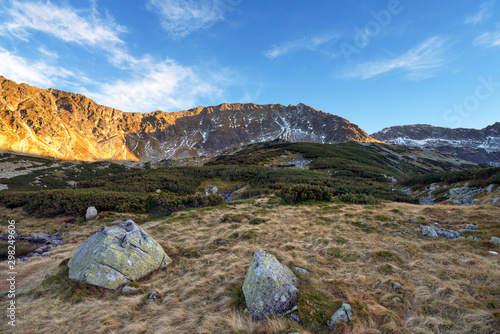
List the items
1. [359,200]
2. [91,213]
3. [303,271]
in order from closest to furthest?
1. [303,271]
2. [91,213]
3. [359,200]

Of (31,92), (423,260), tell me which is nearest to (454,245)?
(423,260)

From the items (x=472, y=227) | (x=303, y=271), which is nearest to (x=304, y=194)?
(x=472, y=227)

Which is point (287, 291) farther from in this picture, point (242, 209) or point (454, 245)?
point (242, 209)

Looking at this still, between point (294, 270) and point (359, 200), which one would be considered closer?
point (294, 270)

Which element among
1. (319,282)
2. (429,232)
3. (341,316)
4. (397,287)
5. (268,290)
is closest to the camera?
(341,316)

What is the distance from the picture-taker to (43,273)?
27.6 feet

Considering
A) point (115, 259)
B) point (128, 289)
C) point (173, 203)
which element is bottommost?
point (128, 289)

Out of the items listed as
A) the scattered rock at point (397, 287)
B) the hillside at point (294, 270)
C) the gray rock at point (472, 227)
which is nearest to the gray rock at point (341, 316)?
the hillside at point (294, 270)

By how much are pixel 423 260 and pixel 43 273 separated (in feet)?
50.3

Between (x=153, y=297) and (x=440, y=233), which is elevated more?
(x=440, y=233)

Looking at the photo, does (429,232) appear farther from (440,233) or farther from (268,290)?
(268,290)

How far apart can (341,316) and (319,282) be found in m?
1.53

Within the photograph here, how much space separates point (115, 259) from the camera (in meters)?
7.62

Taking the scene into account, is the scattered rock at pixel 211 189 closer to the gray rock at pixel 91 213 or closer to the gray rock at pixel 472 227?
the gray rock at pixel 91 213
